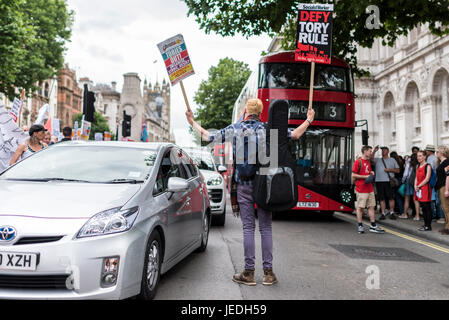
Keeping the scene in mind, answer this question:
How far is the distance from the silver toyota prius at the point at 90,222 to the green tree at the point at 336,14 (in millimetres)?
7037

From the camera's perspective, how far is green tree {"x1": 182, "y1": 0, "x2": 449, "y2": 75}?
10.4m

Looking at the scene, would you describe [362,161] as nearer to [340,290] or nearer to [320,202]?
[320,202]

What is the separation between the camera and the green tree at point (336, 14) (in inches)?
411

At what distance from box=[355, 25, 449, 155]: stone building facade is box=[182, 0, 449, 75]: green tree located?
9.04 metres

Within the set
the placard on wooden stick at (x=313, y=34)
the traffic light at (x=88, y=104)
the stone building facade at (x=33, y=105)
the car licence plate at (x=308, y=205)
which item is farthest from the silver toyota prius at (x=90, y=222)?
the stone building facade at (x=33, y=105)

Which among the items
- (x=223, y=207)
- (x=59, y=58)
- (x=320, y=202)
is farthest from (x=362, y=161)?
(x=59, y=58)

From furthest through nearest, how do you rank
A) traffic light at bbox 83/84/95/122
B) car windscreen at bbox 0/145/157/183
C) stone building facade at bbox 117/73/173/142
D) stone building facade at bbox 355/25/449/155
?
stone building facade at bbox 117/73/173/142, stone building facade at bbox 355/25/449/155, traffic light at bbox 83/84/95/122, car windscreen at bbox 0/145/157/183

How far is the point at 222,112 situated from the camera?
167ft

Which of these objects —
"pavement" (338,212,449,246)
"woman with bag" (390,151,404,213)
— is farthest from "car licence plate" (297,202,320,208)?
"woman with bag" (390,151,404,213)

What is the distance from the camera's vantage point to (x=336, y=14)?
496 inches

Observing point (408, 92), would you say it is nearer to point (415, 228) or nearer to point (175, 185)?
point (415, 228)

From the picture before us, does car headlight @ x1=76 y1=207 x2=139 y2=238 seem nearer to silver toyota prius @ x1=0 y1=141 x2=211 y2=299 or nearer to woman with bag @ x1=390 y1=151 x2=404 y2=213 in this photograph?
silver toyota prius @ x1=0 y1=141 x2=211 y2=299

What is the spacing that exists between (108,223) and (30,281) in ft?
2.31

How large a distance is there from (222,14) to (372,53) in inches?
830
